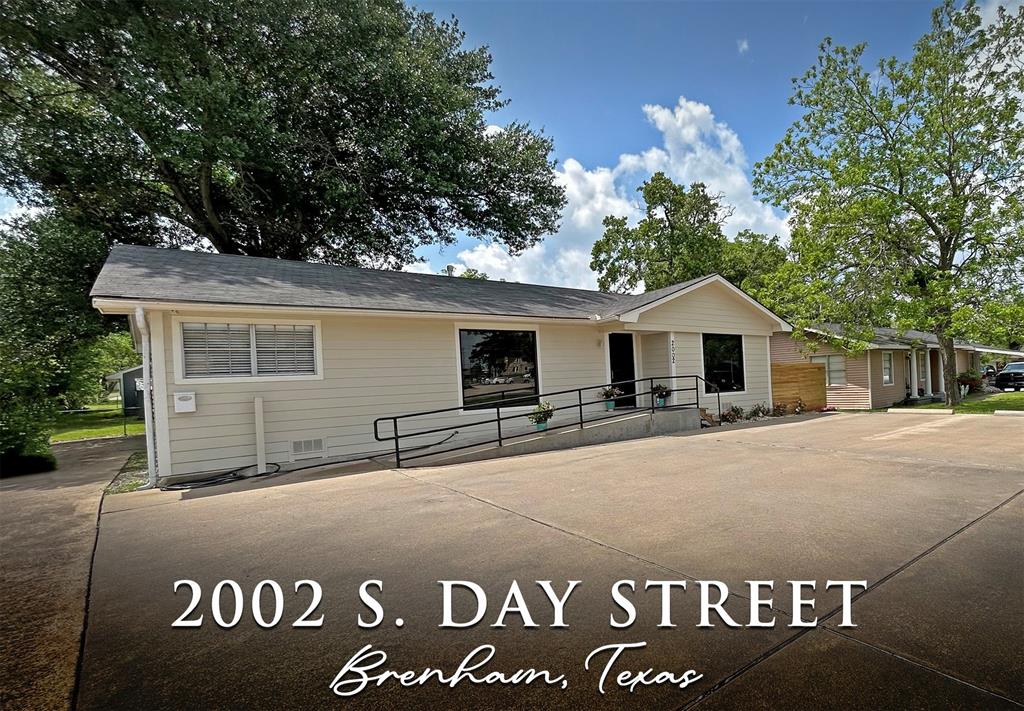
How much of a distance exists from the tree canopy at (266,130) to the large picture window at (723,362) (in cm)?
813

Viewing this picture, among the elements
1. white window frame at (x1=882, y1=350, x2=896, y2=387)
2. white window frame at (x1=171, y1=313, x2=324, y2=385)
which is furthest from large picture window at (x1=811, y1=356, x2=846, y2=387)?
white window frame at (x1=171, y1=313, x2=324, y2=385)

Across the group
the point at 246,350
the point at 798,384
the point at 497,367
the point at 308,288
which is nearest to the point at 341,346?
the point at 308,288

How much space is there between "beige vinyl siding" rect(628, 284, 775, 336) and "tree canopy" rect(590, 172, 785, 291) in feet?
45.4

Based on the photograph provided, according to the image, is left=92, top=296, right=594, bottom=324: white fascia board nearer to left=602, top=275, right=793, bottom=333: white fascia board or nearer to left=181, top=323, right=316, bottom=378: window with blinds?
left=181, top=323, right=316, bottom=378: window with blinds

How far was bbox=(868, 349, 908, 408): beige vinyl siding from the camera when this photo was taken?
18.4m

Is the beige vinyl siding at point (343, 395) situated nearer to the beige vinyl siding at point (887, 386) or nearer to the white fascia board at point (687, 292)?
the white fascia board at point (687, 292)

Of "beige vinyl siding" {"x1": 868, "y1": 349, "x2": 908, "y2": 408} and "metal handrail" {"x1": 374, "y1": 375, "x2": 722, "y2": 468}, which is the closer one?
"metal handrail" {"x1": 374, "y1": 375, "x2": 722, "y2": 468}

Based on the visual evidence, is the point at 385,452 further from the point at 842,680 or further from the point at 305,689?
the point at 842,680

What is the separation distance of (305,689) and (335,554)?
165cm

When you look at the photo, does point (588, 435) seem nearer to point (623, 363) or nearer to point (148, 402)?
point (623, 363)

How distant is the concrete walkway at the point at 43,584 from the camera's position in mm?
2225

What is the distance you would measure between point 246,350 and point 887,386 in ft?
74.9

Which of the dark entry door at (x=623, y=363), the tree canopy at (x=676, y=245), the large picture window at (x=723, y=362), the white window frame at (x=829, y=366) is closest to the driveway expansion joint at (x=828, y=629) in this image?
the dark entry door at (x=623, y=363)

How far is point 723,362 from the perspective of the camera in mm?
13609
